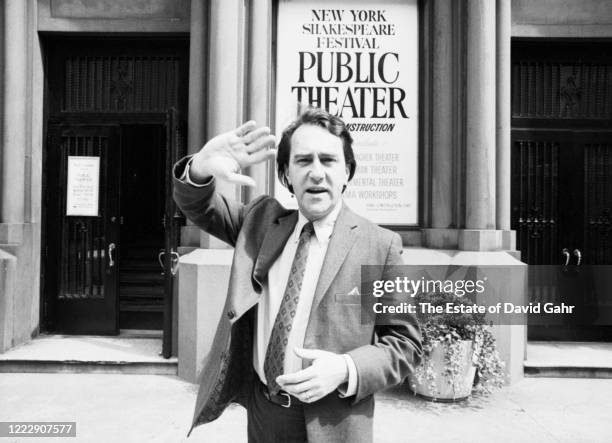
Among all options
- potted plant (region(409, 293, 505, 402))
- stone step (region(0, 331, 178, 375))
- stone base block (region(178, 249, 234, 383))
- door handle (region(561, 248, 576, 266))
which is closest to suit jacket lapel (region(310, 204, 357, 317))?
potted plant (region(409, 293, 505, 402))

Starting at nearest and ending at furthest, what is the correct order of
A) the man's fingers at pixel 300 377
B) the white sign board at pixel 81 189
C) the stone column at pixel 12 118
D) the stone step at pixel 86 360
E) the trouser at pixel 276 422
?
the man's fingers at pixel 300 377
the trouser at pixel 276 422
the stone step at pixel 86 360
the stone column at pixel 12 118
the white sign board at pixel 81 189

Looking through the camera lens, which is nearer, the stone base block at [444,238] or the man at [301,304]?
the man at [301,304]

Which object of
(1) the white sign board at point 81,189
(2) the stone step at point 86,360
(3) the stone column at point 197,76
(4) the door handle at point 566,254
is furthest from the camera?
(1) the white sign board at point 81,189

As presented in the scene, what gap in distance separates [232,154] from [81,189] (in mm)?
5464

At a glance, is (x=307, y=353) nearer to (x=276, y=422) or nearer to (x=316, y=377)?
(x=316, y=377)

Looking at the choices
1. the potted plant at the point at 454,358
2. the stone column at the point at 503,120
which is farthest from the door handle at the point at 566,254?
the potted plant at the point at 454,358

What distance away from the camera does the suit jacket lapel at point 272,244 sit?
2023 mm

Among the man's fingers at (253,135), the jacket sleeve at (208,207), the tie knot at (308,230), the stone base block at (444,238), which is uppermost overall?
the man's fingers at (253,135)

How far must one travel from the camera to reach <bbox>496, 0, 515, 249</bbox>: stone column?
6.07 metres

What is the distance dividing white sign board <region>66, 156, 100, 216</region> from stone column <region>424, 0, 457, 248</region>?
14.3ft

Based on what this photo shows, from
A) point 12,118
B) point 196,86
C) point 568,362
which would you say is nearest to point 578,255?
point 568,362

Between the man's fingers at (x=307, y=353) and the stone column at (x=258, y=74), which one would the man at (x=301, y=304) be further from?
the stone column at (x=258, y=74)

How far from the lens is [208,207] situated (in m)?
2.16

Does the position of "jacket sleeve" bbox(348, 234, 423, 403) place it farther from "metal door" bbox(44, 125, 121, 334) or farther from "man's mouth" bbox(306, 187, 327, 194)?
"metal door" bbox(44, 125, 121, 334)
